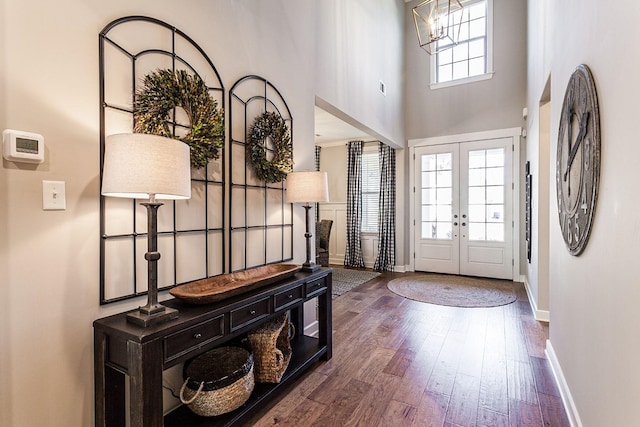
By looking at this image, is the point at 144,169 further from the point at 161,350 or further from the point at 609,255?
the point at 609,255

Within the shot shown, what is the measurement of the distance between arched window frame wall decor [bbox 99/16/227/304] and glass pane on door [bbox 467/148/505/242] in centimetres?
486

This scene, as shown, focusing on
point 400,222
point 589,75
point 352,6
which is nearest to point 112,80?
point 589,75

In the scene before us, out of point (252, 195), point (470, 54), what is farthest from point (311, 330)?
point (470, 54)

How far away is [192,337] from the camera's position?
154 centimetres

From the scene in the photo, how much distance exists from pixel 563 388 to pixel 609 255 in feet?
4.23

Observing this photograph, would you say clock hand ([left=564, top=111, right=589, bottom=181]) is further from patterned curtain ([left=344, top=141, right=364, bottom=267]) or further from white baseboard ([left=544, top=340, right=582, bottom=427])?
patterned curtain ([left=344, top=141, right=364, bottom=267])

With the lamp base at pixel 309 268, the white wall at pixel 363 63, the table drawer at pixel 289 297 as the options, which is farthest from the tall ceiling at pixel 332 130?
the table drawer at pixel 289 297

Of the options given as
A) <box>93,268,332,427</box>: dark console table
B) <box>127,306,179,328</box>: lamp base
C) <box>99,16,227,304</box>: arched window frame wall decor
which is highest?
<box>99,16,227,304</box>: arched window frame wall decor

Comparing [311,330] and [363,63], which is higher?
[363,63]

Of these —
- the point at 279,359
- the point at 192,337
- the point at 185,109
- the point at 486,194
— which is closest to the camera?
the point at 192,337

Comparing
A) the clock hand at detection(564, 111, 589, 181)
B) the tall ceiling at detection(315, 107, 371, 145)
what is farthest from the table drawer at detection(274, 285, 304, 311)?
the tall ceiling at detection(315, 107, 371, 145)

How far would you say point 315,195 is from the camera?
102 inches

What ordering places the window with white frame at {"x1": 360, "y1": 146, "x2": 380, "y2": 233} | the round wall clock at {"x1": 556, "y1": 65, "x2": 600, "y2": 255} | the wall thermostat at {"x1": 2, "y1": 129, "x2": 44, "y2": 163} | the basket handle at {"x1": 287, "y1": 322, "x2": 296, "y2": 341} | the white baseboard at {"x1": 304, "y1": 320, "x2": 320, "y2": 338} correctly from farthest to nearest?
the window with white frame at {"x1": 360, "y1": 146, "x2": 380, "y2": 233} < the white baseboard at {"x1": 304, "y1": 320, "x2": 320, "y2": 338} < the basket handle at {"x1": 287, "y1": 322, "x2": 296, "y2": 341} < the round wall clock at {"x1": 556, "y1": 65, "x2": 600, "y2": 255} < the wall thermostat at {"x1": 2, "y1": 129, "x2": 44, "y2": 163}

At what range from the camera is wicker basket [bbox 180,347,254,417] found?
1.74 meters
